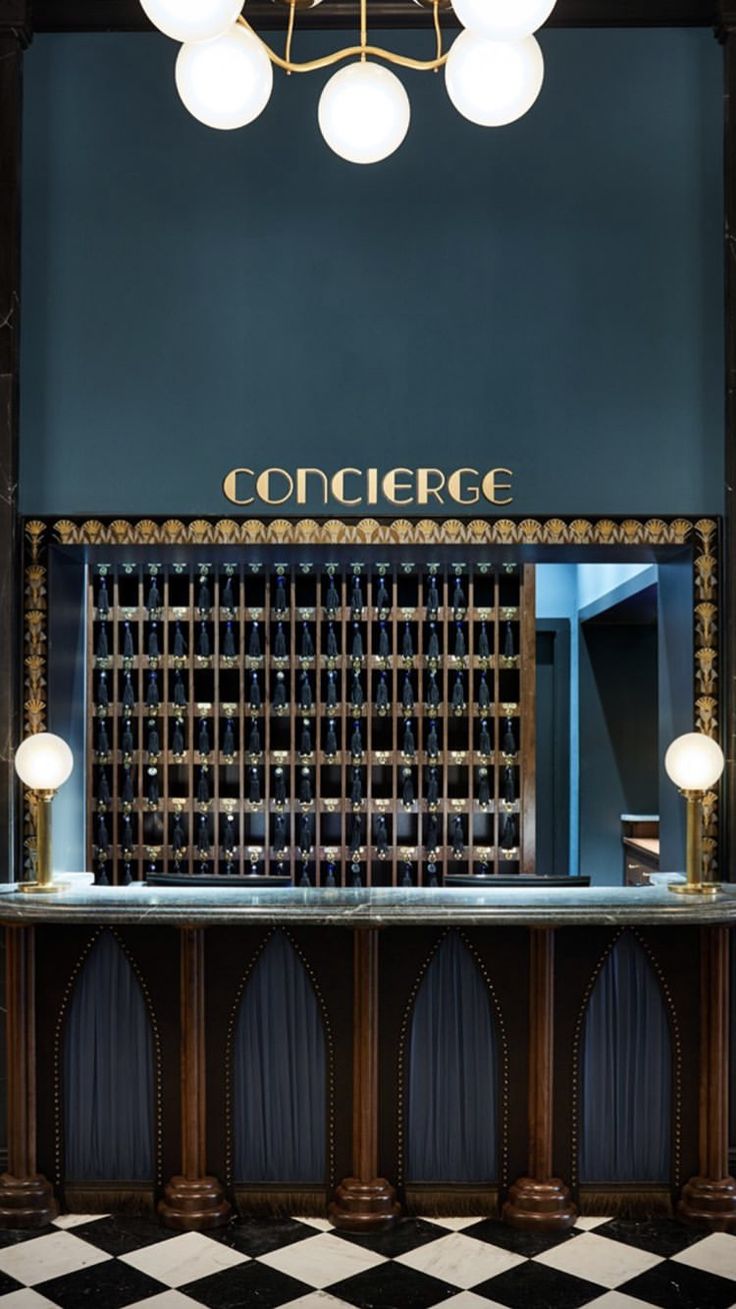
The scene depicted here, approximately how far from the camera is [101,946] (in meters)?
3.57

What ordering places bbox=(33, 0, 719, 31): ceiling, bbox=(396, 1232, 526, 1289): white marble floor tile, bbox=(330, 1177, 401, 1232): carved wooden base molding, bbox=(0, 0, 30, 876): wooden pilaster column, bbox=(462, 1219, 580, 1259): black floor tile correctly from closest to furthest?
1. bbox=(396, 1232, 526, 1289): white marble floor tile
2. bbox=(462, 1219, 580, 1259): black floor tile
3. bbox=(330, 1177, 401, 1232): carved wooden base molding
4. bbox=(0, 0, 30, 876): wooden pilaster column
5. bbox=(33, 0, 719, 31): ceiling

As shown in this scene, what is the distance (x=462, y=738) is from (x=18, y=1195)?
2887 millimetres

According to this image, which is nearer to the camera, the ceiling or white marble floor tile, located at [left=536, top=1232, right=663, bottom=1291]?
white marble floor tile, located at [left=536, top=1232, right=663, bottom=1291]

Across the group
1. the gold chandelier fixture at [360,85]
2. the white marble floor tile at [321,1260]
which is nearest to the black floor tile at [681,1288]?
the white marble floor tile at [321,1260]

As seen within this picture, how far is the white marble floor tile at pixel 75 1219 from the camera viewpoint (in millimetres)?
3436

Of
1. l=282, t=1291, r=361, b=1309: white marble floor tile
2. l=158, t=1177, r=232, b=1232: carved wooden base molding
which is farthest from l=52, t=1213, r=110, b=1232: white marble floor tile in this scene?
l=282, t=1291, r=361, b=1309: white marble floor tile

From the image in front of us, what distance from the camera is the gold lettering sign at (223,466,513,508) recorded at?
3910 millimetres

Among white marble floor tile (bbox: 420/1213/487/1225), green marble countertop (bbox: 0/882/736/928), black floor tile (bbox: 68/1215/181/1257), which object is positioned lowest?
white marble floor tile (bbox: 420/1213/487/1225)

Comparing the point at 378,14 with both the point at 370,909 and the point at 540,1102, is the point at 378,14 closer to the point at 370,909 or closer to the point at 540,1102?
the point at 370,909

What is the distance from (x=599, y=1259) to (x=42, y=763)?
2111 millimetres

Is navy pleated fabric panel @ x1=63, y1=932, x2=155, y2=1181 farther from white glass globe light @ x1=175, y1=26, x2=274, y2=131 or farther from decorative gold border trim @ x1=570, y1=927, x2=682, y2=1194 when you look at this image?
white glass globe light @ x1=175, y1=26, x2=274, y2=131

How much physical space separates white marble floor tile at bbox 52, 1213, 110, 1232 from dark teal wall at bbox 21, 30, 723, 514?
2.20m

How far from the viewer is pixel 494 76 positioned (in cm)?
216

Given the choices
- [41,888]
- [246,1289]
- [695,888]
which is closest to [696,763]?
[695,888]
